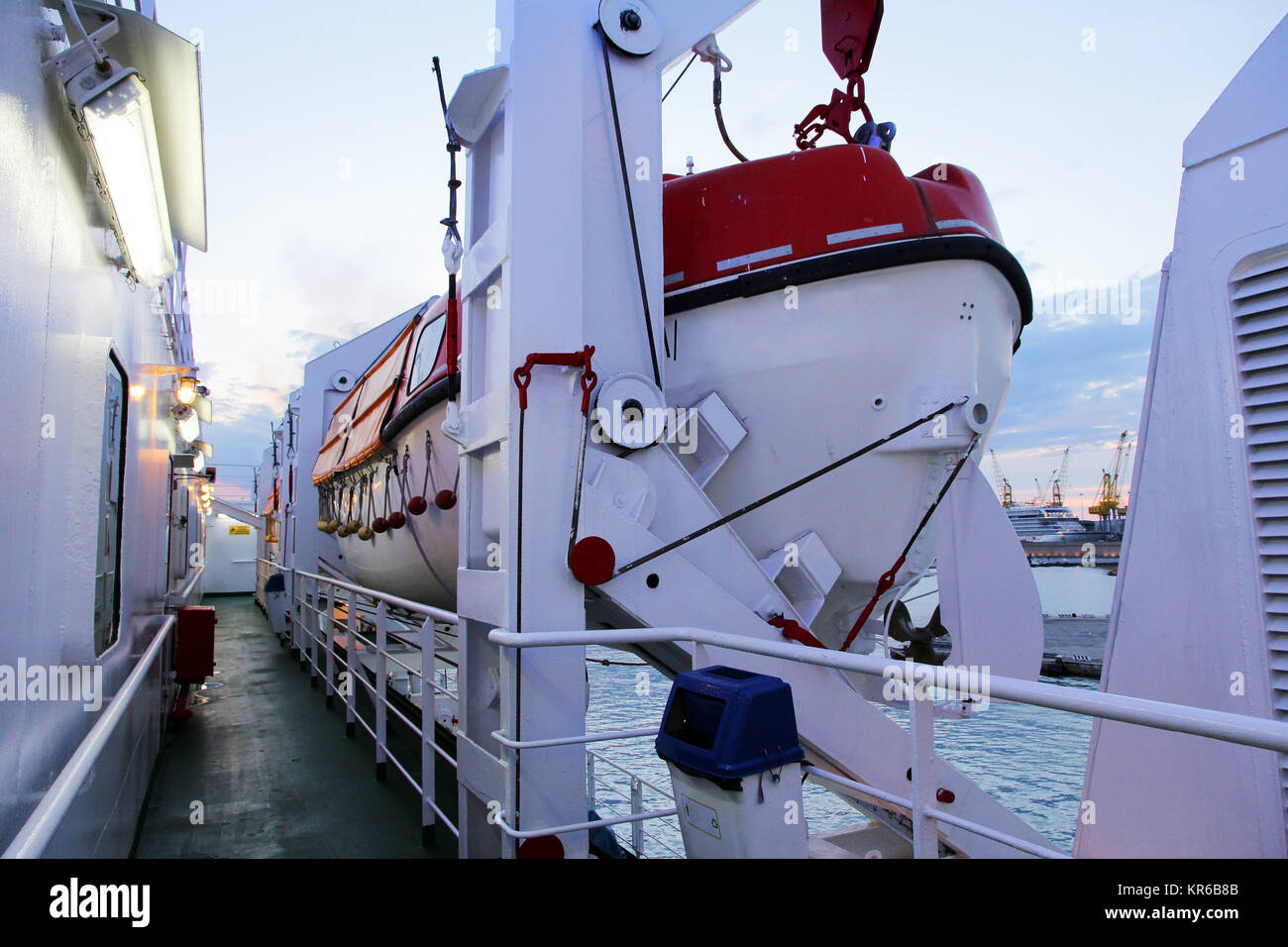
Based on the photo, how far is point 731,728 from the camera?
1.37 meters

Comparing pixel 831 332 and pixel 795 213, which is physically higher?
pixel 795 213

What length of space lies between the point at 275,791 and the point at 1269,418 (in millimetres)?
3666

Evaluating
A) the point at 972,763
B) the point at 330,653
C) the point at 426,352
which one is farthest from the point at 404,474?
the point at 972,763

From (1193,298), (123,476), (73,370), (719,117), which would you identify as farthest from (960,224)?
(123,476)

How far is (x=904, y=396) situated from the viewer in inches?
113

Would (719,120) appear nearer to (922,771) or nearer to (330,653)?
(922,771)

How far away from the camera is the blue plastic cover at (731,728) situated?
1365 millimetres

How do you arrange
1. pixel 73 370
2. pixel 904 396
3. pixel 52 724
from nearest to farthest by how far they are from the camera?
pixel 52 724 → pixel 73 370 → pixel 904 396

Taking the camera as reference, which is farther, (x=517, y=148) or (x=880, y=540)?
(x=880, y=540)

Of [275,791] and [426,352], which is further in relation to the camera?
[426,352]
